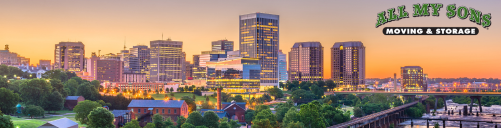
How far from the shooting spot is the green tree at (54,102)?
11266cm

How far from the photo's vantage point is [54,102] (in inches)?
4476

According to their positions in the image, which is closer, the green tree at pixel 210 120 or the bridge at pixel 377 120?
the green tree at pixel 210 120

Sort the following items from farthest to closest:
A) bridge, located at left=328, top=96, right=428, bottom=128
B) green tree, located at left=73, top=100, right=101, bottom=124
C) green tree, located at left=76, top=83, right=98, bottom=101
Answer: green tree, located at left=76, top=83, right=98, bottom=101 → bridge, located at left=328, top=96, right=428, bottom=128 → green tree, located at left=73, top=100, right=101, bottom=124

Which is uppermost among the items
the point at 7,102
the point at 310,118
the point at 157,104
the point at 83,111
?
the point at 7,102

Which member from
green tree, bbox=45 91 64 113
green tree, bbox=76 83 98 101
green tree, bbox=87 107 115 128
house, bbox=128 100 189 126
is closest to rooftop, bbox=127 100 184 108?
house, bbox=128 100 189 126

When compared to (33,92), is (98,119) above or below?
below

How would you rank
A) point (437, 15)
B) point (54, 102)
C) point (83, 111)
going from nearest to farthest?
point (437, 15) < point (83, 111) < point (54, 102)

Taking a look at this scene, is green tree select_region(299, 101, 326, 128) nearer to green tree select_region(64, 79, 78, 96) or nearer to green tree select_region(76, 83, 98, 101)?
green tree select_region(76, 83, 98, 101)

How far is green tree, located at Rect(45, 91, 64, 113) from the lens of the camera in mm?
112656

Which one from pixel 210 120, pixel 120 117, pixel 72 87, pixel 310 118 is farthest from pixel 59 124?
pixel 72 87

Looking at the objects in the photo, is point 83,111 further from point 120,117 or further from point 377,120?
point 377,120

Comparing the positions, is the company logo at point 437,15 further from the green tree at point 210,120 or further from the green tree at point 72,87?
the green tree at point 72,87

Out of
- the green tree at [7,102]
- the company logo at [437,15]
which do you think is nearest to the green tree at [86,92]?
the green tree at [7,102]

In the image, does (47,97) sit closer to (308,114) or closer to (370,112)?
(308,114)
